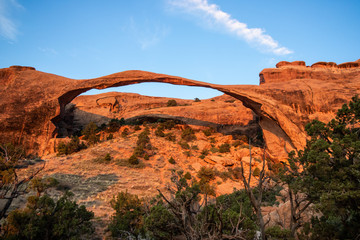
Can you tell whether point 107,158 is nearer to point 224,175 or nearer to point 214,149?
point 224,175

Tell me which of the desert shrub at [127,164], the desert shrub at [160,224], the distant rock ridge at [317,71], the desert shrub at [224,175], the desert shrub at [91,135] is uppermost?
the distant rock ridge at [317,71]

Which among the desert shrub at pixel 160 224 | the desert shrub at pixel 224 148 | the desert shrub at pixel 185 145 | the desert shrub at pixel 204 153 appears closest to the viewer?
the desert shrub at pixel 160 224

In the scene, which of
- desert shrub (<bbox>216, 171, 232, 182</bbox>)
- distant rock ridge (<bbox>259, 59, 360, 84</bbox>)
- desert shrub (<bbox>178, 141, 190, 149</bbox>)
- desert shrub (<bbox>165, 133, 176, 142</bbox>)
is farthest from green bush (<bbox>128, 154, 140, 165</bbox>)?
distant rock ridge (<bbox>259, 59, 360, 84</bbox>)

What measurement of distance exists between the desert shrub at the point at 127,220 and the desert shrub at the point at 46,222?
97cm

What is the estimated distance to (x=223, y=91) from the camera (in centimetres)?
1691

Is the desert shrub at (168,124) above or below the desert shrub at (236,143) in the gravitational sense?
above

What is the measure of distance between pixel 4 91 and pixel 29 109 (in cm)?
261

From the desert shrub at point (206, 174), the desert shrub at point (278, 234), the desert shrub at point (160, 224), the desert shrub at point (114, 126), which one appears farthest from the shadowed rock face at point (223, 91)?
the desert shrub at point (160, 224)

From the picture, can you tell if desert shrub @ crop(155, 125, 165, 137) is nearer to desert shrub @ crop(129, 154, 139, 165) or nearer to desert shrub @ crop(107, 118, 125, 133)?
desert shrub @ crop(107, 118, 125, 133)

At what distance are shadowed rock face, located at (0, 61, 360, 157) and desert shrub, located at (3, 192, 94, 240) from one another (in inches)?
465

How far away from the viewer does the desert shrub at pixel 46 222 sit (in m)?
6.13

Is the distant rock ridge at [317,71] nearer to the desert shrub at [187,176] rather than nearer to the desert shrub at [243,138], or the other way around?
the desert shrub at [243,138]

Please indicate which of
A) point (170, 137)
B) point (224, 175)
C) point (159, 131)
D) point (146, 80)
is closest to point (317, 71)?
point (224, 175)

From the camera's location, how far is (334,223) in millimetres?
6625
